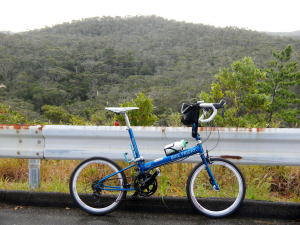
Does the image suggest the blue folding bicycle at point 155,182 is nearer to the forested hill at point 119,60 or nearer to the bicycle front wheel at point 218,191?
the bicycle front wheel at point 218,191

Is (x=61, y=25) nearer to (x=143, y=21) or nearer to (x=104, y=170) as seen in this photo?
(x=143, y=21)

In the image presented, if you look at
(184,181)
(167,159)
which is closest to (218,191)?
(184,181)

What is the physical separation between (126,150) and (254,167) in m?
1.56

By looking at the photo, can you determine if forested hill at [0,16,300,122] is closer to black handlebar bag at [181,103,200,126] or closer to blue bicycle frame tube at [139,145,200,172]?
blue bicycle frame tube at [139,145,200,172]

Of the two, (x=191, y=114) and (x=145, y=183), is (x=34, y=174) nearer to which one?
(x=145, y=183)

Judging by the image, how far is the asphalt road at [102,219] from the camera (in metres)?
3.12

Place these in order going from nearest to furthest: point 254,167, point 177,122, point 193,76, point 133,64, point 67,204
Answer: point 67,204, point 254,167, point 177,122, point 193,76, point 133,64

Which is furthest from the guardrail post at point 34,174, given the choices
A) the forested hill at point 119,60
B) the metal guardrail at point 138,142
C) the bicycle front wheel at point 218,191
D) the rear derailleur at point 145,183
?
the forested hill at point 119,60

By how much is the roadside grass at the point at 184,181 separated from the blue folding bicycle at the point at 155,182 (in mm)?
352

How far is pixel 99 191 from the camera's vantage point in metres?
3.41

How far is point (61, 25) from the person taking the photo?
143m

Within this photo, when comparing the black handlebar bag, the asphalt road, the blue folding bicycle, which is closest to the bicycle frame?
the blue folding bicycle

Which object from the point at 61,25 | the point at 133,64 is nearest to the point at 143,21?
the point at 61,25

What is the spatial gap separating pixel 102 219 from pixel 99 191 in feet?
0.95
